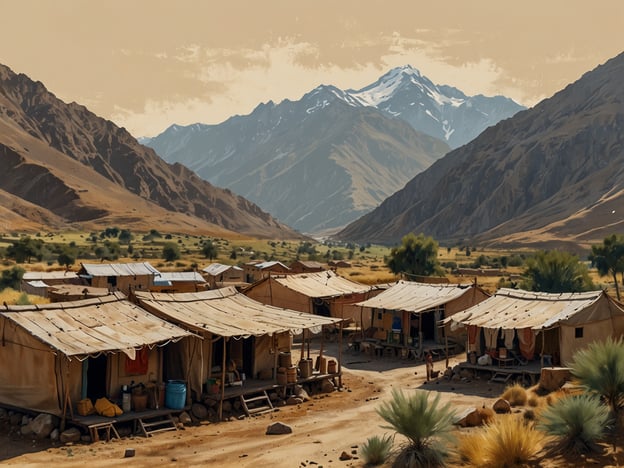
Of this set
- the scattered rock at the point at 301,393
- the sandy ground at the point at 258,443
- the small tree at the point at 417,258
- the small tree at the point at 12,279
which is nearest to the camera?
the sandy ground at the point at 258,443

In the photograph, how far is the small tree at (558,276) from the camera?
53.4 metres

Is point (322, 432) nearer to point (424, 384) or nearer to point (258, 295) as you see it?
point (424, 384)

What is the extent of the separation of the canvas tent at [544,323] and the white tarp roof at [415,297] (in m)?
4.77

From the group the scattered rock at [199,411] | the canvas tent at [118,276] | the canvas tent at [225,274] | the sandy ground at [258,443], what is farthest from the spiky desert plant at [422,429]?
the canvas tent at [225,274]

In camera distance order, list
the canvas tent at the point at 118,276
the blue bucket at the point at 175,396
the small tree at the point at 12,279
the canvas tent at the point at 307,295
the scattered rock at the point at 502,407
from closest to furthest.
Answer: the scattered rock at the point at 502,407 < the blue bucket at the point at 175,396 < the canvas tent at the point at 307,295 < the canvas tent at the point at 118,276 < the small tree at the point at 12,279

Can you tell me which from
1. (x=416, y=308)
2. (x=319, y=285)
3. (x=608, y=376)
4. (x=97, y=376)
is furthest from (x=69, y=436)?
(x=319, y=285)

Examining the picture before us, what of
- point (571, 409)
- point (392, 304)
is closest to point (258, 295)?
point (392, 304)

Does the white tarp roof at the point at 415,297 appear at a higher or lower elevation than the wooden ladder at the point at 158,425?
higher

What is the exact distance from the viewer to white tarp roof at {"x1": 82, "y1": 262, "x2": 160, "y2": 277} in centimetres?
5475

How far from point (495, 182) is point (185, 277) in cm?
15157

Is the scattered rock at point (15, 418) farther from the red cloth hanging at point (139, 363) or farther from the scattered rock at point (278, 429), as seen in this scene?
the scattered rock at point (278, 429)

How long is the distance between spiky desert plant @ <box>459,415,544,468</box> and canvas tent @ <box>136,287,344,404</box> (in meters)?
9.36

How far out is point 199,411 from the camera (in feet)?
76.8

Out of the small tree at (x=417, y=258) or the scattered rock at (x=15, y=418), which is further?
the small tree at (x=417, y=258)
